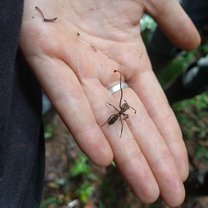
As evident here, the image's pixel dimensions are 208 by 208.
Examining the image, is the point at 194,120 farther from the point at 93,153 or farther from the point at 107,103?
the point at 93,153

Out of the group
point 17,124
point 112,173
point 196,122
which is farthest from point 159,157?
point 196,122

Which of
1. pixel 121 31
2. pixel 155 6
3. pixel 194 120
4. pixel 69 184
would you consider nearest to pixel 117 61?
pixel 121 31

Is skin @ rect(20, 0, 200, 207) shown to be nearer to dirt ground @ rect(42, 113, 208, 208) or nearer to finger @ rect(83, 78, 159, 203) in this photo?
finger @ rect(83, 78, 159, 203)

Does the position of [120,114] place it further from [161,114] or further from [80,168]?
[80,168]

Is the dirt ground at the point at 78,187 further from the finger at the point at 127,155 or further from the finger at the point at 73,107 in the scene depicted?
the finger at the point at 73,107

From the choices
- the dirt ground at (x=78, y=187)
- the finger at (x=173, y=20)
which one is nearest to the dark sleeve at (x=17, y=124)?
the finger at (x=173, y=20)
